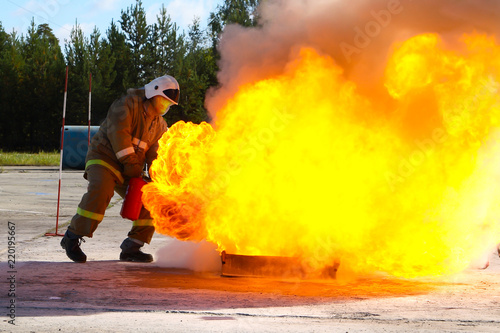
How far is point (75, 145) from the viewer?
27.8m

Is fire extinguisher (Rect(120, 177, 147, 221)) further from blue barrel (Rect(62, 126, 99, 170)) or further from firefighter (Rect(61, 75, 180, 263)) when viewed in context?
blue barrel (Rect(62, 126, 99, 170))

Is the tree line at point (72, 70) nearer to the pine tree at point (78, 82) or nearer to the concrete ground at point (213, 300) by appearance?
the pine tree at point (78, 82)

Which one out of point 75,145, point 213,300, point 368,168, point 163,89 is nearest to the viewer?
point 213,300

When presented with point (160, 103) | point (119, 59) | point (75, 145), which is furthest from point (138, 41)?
point (160, 103)

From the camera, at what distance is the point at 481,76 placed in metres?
6.50

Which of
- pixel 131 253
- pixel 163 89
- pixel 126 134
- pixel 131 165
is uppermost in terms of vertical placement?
pixel 163 89

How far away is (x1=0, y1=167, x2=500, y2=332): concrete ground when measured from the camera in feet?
15.0

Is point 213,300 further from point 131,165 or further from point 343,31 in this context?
point 343,31

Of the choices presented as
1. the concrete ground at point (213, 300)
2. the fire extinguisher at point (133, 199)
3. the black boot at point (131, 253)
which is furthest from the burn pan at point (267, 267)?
the black boot at point (131, 253)

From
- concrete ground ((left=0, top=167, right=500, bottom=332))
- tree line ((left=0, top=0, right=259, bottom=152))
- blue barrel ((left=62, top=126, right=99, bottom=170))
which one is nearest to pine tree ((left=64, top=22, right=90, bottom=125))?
tree line ((left=0, top=0, right=259, bottom=152))

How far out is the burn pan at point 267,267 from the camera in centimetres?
629

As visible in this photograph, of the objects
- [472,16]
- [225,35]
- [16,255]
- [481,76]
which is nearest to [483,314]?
[481,76]

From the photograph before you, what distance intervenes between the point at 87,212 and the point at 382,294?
9.98 feet

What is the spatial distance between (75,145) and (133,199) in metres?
21.7
